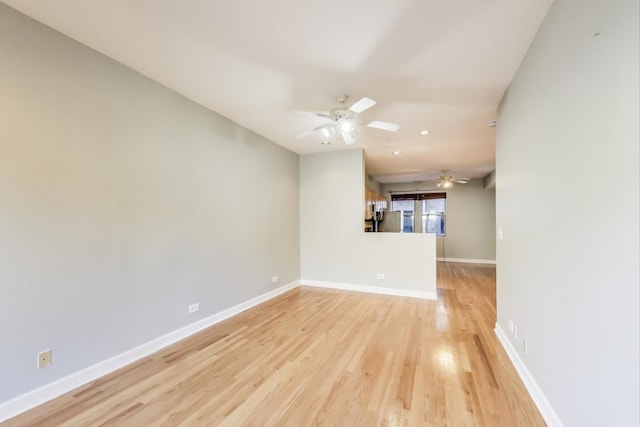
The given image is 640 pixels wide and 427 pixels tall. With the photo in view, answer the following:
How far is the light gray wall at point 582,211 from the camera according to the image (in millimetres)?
1013

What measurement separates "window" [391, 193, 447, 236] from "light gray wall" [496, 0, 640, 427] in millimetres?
6776

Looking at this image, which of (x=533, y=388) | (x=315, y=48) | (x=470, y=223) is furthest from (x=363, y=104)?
(x=470, y=223)

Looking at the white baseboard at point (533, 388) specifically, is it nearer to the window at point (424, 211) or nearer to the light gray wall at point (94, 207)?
the light gray wall at point (94, 207)

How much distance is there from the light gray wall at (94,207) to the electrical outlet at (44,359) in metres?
0.04

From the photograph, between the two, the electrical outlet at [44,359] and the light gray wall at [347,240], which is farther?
the light gray wall at [347,240]

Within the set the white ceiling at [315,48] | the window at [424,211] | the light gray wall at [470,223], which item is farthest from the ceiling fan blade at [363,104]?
the light gray wall at [470,223]

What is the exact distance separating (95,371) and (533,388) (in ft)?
11.2

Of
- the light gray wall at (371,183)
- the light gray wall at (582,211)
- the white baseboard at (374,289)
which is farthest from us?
the light gray wall at (371,183)

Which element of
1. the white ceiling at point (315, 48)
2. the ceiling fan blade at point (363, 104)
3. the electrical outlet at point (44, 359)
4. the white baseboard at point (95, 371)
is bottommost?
the white baseboard at point (95, 371)

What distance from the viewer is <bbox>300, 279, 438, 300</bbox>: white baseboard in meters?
4.47

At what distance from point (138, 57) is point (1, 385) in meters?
2.59

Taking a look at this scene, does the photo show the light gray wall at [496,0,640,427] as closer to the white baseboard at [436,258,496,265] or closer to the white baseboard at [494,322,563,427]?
the white baseboard at [494,322,563,427]

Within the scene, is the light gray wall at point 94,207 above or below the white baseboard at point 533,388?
above

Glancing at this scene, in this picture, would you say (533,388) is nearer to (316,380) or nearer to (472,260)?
(316,380)
